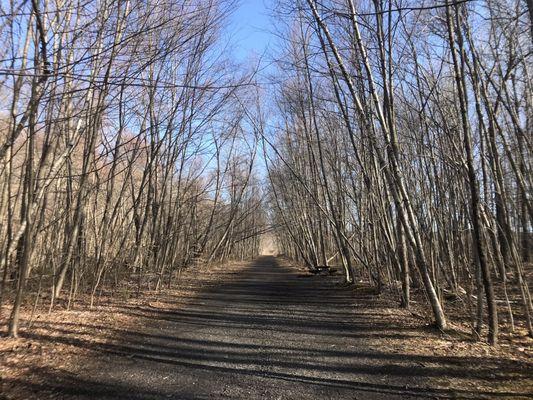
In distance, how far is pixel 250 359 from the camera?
17.0 feet

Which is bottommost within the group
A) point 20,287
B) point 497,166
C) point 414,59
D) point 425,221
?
point 20,287

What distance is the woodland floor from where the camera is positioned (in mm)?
4094

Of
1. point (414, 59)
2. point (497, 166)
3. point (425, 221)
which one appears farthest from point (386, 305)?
point (414, 59)

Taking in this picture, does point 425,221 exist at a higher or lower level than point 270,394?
higher

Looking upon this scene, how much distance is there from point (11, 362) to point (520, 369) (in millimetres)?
5922

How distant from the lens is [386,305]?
9312 millimetres

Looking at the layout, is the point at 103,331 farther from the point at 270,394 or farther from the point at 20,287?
the point at 270,394

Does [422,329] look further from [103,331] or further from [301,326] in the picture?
[103,331]

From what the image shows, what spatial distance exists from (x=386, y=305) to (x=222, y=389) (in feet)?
20.1

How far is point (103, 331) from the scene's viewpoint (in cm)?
646

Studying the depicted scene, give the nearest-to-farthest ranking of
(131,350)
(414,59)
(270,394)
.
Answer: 1. (270,394)
2. (131,350)
3. (414,59)

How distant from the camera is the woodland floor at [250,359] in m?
4.09

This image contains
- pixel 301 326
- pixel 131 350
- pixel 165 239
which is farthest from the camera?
pixel 165 239

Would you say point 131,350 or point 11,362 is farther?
point 131,350
